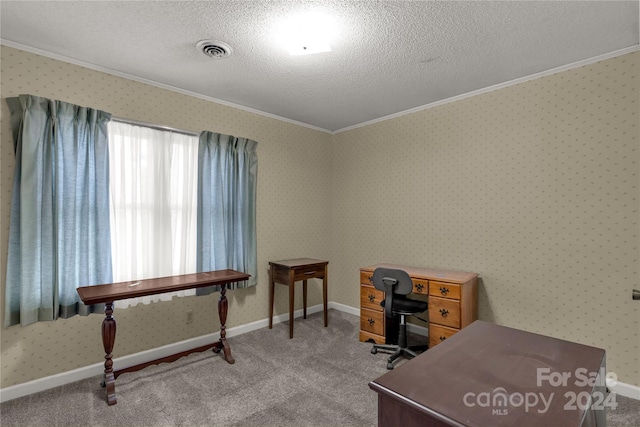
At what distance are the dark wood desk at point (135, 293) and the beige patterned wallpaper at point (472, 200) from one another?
344 mm

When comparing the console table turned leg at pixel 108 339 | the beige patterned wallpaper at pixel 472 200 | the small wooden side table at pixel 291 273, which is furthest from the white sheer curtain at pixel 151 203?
the small wooden side table at pixel 291 273

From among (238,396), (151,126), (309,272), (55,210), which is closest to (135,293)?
(55,210)

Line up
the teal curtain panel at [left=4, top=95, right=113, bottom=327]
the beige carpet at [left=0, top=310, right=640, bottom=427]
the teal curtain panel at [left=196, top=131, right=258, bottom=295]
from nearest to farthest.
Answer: the beige carpet at [left=0, top=310, right=640, bottom=427] → the teal curtain panel at [left=4, top=95, right=113, bottom=327] → the teal curtain panel at [left=196, top=131, right=258, bottom=295]

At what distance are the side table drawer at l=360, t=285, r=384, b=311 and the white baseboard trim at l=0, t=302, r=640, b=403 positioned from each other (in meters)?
0.67

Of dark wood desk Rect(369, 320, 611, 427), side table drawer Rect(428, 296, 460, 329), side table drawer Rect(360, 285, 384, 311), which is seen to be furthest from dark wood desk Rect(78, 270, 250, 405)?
dark wood desk Rect(369, 320, 611, 427)

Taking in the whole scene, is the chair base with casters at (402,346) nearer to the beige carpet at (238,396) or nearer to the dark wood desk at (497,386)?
the beige carpet at (238,396)

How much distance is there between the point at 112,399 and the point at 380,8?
3160 millimetres

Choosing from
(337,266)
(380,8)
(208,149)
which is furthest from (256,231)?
(380,8)

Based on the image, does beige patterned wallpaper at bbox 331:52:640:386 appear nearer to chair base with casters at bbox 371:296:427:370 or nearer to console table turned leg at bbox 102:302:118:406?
chair base with casters at bbox 371:296:427:370

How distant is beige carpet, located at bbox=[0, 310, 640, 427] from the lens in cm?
205

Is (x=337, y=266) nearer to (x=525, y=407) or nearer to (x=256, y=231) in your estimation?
(x=256, y=231)

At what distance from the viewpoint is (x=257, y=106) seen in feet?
11.9

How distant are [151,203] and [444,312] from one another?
9.39 ft

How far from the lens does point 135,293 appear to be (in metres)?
2.35
